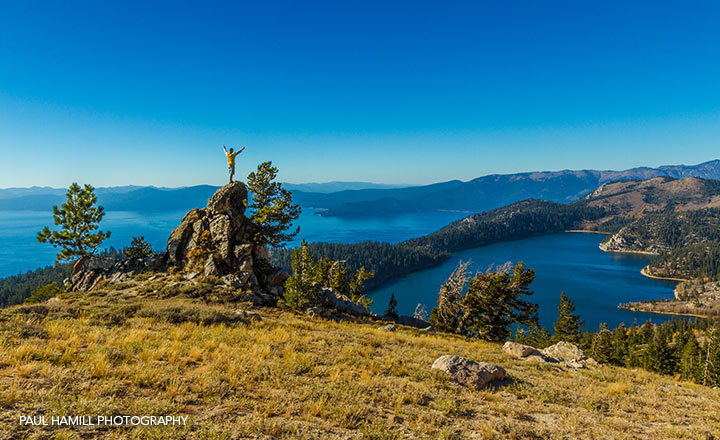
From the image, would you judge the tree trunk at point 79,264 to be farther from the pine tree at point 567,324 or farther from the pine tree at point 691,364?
the pine tree at point 691,364

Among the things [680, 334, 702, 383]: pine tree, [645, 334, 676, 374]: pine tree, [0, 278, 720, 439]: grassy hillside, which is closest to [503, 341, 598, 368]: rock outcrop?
[0, 278, 720, 439]: grassy hillside

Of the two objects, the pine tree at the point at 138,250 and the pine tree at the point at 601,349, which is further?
the pine tree at the point at 601,349

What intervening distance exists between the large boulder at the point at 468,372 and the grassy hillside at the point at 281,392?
1.93 feet

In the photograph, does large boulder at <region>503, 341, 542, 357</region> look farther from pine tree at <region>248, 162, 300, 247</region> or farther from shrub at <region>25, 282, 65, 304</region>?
shrub at <region>25, 282, 65, 304</region>

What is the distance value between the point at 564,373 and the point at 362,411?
41.8 feet

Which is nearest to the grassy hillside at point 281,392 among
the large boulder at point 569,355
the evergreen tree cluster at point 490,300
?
the large boulder at point 569,355

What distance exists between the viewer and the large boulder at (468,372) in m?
11.4

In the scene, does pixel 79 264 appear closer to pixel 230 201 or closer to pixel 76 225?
pixel 76 225

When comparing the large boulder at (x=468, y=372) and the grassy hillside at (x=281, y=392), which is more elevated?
the grassy hillside at (x=281, y=392)

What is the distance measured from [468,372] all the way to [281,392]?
7251 mm

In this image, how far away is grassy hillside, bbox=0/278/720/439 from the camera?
22.3ft

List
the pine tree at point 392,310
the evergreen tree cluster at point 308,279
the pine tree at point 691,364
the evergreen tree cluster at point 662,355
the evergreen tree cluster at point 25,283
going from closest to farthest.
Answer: the evergreen tree cluster at point 308,279
the pine tree at point 392,310
the evergreen tree cluster at point 662,355
the pine tree at point 691,364
the evergreen tree cluster at point 25,283

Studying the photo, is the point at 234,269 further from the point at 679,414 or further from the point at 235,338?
the point at 679,414

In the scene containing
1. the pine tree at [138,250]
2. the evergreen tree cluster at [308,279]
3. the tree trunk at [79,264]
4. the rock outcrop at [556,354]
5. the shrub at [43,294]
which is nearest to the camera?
the rock outcrop at [556,354]
